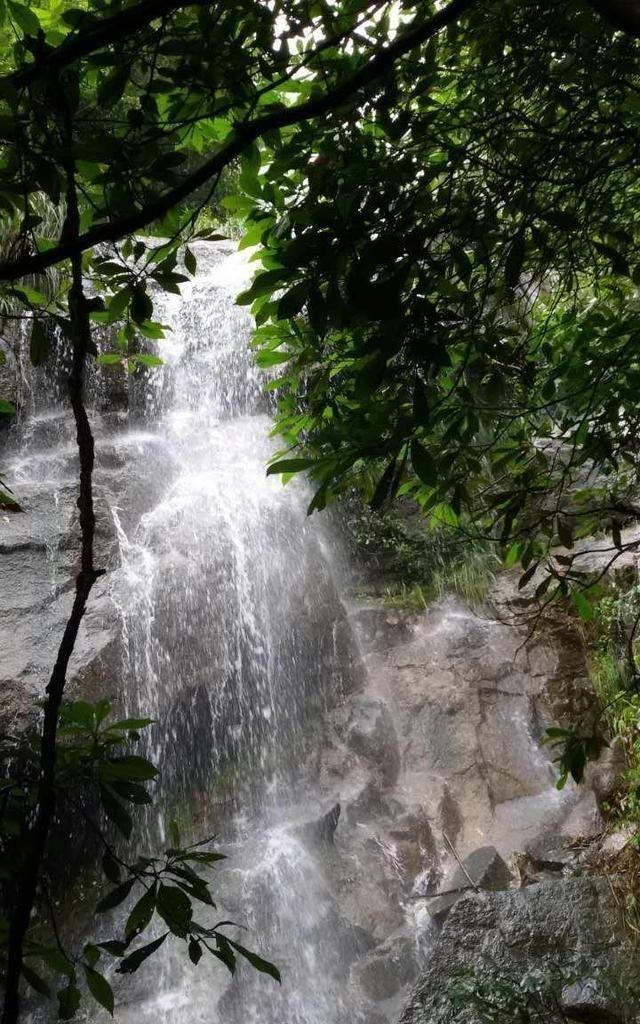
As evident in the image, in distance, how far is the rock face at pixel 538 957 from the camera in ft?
10.6

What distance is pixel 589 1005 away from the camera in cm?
322

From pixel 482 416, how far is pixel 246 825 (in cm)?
578

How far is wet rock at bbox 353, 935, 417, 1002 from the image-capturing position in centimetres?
530

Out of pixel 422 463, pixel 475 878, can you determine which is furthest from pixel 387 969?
pixel 422 463

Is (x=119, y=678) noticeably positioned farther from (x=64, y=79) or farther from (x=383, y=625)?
(x=64, y=79)

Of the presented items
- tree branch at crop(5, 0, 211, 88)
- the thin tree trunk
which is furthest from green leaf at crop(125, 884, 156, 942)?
tree branch at crop(5, 0, 211, 88)

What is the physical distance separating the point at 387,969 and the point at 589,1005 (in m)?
2.55

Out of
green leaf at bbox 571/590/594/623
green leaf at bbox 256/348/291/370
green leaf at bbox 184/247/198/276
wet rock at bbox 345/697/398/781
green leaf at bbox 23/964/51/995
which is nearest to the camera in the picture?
green leaf at bbox 23/964/51/995

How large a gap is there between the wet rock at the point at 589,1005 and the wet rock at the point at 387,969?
7.83 ft

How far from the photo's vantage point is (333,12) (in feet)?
6.88

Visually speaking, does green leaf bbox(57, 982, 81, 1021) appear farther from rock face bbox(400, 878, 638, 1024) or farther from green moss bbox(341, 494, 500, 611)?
green moss bbox(341, 494, 500, 611)

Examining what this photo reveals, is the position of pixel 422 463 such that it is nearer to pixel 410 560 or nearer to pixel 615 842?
pixel 615 842

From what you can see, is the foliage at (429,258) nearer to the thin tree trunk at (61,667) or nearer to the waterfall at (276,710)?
the thin tree trunk at (61,667)

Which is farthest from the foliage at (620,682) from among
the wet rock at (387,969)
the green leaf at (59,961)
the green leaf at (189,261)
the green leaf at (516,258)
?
the green leaf at (59,961)
